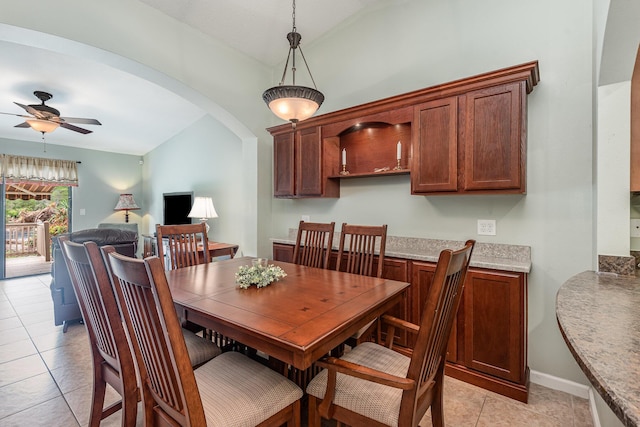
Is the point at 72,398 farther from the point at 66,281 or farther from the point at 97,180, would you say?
the point at 97,180

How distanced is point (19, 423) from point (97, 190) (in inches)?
229

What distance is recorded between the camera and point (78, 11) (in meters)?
2.41

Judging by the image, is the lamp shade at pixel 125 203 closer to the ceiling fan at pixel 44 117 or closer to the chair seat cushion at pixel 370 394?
the ceiling fan at pixel 44 117

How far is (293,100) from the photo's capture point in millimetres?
2012

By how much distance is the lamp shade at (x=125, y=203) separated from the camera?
262 inches

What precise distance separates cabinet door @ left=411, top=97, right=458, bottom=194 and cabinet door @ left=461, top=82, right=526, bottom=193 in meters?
0.09

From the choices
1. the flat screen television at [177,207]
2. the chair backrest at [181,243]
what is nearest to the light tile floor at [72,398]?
the chair backrest at [181,243]

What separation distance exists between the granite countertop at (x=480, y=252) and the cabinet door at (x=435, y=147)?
0.54 m

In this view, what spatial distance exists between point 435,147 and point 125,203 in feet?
22.2

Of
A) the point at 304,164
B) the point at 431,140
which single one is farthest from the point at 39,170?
the point at 431,140

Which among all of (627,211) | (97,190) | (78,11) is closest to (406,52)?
(627,211)

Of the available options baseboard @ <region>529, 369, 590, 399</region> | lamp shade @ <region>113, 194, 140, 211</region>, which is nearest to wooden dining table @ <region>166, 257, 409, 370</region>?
baseboard @ <region>529, 369, 590, 399</region>

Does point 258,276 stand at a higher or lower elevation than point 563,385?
higher

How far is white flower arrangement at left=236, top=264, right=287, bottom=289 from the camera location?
1882 mm
